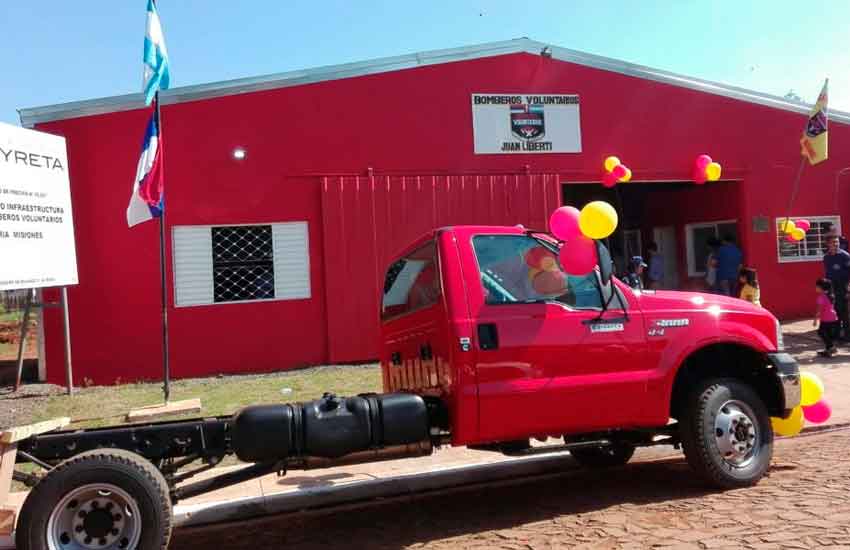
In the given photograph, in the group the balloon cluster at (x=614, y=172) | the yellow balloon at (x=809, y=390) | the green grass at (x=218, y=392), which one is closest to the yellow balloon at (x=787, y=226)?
the balloon cluster at (x=614, y=172)

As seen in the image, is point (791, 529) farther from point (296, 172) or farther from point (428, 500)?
point (296, 172)

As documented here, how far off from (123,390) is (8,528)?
22.4ft

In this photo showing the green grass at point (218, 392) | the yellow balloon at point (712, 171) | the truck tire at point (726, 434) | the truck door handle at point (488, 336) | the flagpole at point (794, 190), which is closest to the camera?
the truck door handle at point (488, 336)

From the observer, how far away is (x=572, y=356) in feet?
16.5

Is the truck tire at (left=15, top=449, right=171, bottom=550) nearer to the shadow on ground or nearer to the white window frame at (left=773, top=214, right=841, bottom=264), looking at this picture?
the shadow on ground

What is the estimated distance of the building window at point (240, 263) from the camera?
11.6 metres

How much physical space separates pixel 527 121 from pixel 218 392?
7440 mm

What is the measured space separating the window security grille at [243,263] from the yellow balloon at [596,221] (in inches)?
310

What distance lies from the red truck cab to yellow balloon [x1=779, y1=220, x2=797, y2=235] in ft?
31.7

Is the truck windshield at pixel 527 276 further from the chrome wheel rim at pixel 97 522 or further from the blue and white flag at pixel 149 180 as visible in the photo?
the blue and white flag at pixel 149 180

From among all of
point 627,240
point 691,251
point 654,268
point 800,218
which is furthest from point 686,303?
point 627,240

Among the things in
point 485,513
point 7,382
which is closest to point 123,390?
point 7,382

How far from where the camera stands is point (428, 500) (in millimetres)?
5887

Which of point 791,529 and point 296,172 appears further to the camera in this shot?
point 296,172
